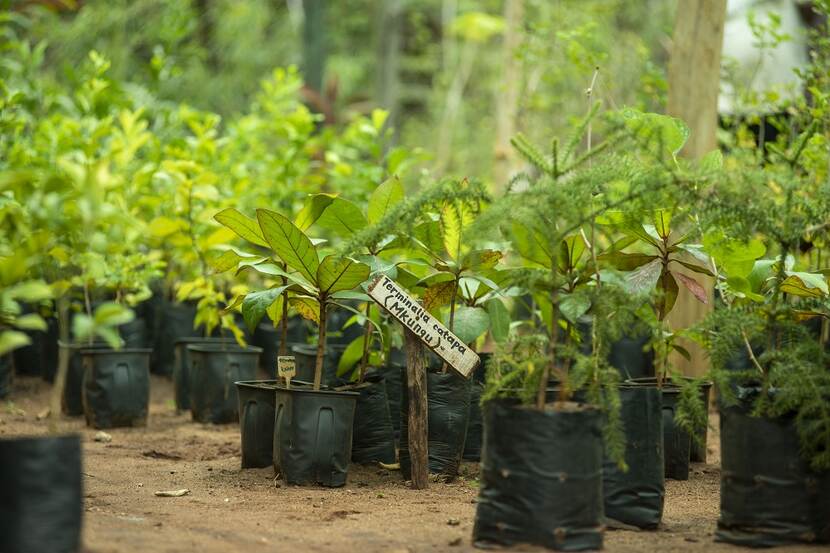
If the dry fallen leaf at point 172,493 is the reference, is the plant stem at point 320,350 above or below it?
above

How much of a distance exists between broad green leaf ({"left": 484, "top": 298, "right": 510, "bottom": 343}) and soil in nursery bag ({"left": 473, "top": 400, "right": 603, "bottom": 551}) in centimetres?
109

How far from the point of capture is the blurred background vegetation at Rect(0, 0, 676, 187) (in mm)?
7207

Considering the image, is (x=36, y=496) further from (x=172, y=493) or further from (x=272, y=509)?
(x=172, y=493)

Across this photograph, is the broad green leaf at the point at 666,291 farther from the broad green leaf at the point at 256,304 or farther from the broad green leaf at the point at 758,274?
the broad green leaf at the point at 256,304

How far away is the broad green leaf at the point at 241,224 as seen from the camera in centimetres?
→ 353

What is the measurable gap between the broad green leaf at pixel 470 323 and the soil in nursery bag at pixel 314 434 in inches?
17.4

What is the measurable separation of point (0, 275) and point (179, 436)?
2569mm

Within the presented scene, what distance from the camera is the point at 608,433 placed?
2.58m

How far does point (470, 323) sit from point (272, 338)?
283 cm

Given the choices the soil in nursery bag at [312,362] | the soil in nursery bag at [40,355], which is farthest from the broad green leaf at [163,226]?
the soil in nursery bag at [40,355]

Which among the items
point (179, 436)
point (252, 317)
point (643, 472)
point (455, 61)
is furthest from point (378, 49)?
point (643, 472)

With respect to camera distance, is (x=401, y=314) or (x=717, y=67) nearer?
(x=401, y=314)

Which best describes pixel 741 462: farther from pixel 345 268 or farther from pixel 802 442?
pixel 345 268

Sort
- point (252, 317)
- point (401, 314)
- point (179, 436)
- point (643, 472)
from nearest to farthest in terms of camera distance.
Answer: point (643, 472)
point (401, 314)
point (252, 317)
point (179, 436)
